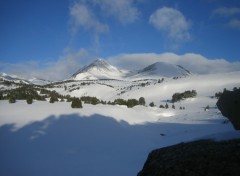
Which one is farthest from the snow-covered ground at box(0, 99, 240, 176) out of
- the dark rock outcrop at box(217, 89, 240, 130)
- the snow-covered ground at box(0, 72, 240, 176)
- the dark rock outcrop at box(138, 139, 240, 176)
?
the dark rock outcrop at box(138, 139, 240, 176)

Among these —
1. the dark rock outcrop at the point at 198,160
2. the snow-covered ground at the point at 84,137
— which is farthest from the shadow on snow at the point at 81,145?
the dark rock outcrop at the point at 198,160

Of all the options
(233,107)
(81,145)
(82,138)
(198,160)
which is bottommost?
(81,145)

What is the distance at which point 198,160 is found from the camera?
292 inches

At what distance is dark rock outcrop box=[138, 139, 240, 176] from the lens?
270 inches

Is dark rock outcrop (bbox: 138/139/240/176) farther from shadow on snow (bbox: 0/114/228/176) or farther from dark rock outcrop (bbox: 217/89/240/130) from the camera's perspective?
shadow on snow (bbox: 0/114/228/176)

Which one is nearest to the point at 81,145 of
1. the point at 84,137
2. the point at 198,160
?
the point at 84,137

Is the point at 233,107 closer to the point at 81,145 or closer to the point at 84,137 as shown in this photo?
the point at 81,145

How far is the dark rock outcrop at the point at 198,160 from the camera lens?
6.85m

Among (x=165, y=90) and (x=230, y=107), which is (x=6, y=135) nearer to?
(x=230, y=107)

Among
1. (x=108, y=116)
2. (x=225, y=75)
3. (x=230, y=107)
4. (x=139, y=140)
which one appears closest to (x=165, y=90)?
(x=225, y=75)

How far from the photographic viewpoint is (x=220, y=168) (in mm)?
6809

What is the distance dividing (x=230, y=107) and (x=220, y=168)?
5810 mm

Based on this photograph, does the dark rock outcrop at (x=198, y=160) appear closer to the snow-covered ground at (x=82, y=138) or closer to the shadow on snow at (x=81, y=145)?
the snow-covered ground at (x=82, y=138)

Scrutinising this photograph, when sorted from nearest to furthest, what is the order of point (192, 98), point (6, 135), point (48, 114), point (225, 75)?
point (6, 135) < point (48, 114) < point (192, 98) < point (225, 75)
